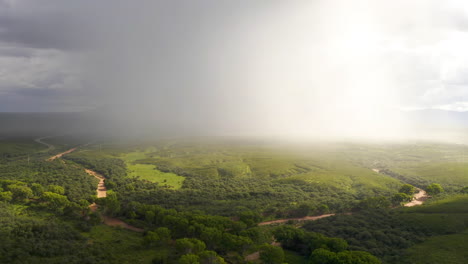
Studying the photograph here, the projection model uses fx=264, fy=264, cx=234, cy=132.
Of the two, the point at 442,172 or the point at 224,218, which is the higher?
the point at 442,172

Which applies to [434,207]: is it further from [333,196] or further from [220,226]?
[220,226]

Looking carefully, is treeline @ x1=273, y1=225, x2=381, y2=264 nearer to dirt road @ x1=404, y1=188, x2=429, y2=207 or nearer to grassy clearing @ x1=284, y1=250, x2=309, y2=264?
grassy clearing @ x1=284, y1=250, x2=309, y2=264

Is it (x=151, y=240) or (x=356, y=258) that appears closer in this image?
(x=356, y=258)

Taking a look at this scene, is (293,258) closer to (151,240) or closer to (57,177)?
(151,240)

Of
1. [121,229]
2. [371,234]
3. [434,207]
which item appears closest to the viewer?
[371,234]

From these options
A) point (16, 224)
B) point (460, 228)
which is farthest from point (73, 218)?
point (460, 228)

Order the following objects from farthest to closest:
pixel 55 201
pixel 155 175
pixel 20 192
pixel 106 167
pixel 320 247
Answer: pixel 106 167 → pixel 155 175 → pixel 20 192 → pixel 55 201 → pixel 320 247

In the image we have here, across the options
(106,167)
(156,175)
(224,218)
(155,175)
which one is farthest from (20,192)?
(106,167)

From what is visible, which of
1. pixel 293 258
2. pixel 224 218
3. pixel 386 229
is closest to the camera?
pixel 293 258
